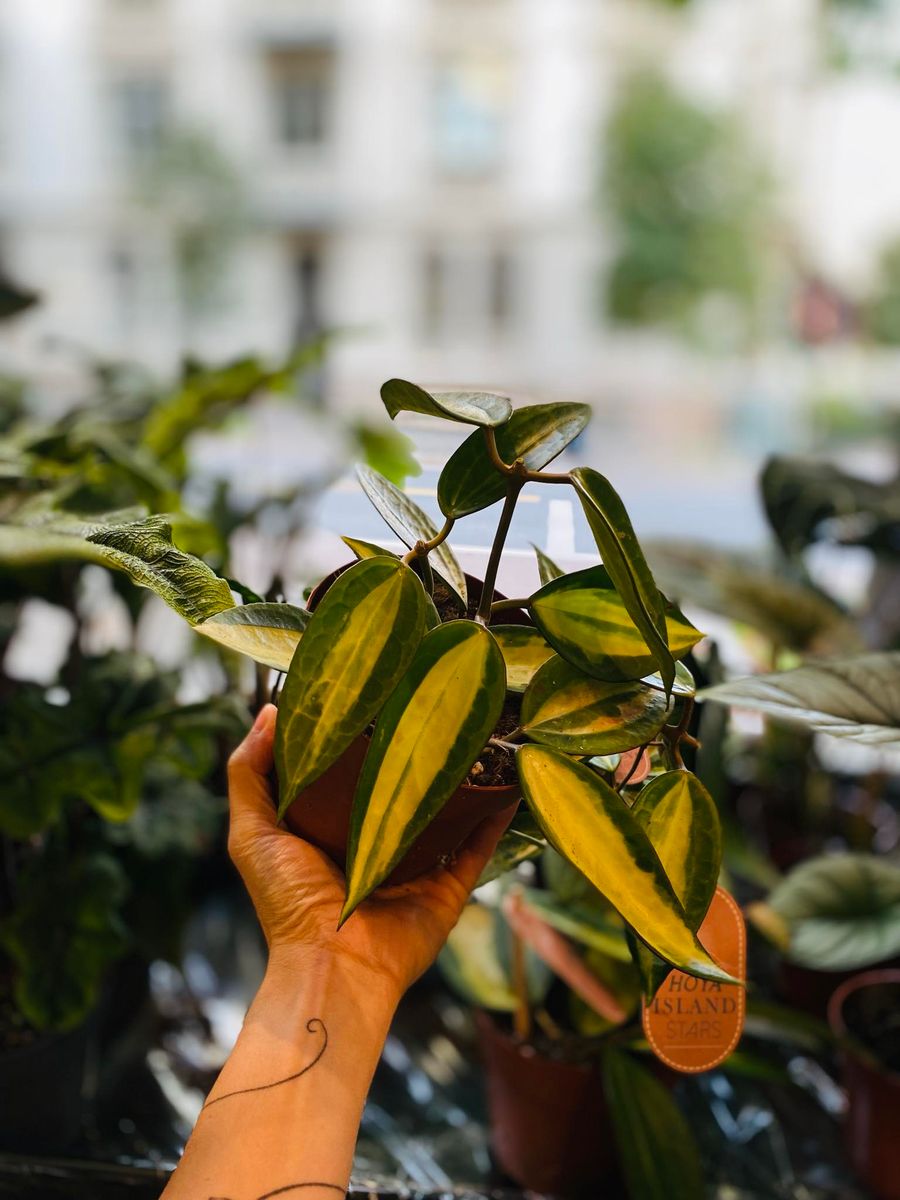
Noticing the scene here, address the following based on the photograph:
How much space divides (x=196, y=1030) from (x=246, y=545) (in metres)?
0.59

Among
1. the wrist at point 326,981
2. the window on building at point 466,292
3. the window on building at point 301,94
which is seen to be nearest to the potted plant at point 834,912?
the wrist at point 326,981

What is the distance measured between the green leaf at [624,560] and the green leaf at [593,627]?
2 cm

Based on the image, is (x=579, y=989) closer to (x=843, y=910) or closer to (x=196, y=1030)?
(x=843, y=910)

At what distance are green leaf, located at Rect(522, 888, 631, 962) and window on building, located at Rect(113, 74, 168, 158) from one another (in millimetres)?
4454

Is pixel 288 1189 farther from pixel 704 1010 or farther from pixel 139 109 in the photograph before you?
pixel 139 109

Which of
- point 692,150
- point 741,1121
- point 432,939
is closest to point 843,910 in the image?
point 741,1121

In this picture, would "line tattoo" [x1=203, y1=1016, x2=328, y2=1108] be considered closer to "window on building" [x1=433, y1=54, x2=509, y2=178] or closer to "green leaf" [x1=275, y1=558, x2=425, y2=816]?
"green leaf" [x1=275, y1=558, x2=425, y2=816]

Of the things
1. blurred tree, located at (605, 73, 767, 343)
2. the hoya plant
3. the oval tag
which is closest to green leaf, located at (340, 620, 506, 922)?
the hoya plant

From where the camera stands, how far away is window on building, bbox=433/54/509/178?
4398 mm

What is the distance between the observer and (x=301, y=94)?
14.7ft

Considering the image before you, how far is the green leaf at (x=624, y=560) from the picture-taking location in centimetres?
37

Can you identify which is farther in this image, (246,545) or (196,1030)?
(246,545)

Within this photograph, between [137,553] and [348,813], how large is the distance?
17 cm

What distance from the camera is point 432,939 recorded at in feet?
1.60
